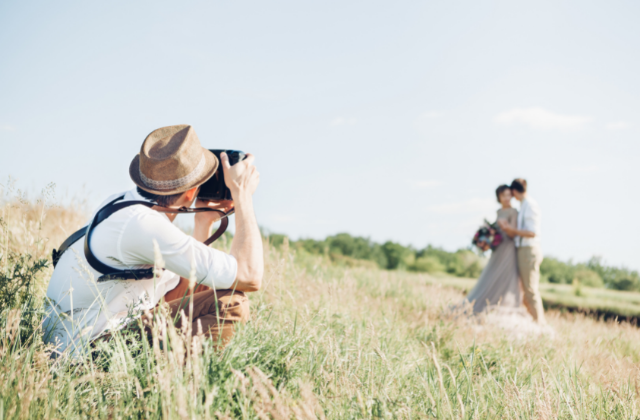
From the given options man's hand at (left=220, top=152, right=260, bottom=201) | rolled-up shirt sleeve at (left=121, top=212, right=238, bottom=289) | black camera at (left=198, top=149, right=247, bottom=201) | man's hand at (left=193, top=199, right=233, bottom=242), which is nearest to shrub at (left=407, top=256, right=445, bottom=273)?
man's hand at (left=193, top=199, right=233, bottom=242)

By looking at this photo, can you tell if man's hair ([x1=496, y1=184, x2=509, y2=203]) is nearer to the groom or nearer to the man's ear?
the groom

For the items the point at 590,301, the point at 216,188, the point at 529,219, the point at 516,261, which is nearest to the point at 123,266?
the point at 216,188

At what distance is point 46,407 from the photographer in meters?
1.45

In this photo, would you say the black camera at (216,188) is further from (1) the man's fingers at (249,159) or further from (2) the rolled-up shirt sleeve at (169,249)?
(2) the rolled-up shirt sleeve at (169,249)

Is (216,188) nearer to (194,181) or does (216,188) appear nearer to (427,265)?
(194,181)

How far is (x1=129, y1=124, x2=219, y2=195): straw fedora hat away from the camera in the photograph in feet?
6.56

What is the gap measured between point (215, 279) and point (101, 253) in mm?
552

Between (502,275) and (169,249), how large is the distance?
588 centimetres

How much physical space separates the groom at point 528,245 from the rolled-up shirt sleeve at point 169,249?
5586 millimetres

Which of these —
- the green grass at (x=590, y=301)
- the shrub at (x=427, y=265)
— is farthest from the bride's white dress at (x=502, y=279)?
the shrub at (x=427, y=265)

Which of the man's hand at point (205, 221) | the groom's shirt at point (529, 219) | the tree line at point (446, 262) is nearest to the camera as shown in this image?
the man's hand at point (205, 221)

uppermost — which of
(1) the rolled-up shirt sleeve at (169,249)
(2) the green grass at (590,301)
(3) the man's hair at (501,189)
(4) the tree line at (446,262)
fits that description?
(3) the man's hair at (501,189)

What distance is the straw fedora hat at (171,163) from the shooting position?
2.00 meters

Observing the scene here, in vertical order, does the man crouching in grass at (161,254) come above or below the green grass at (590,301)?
above
